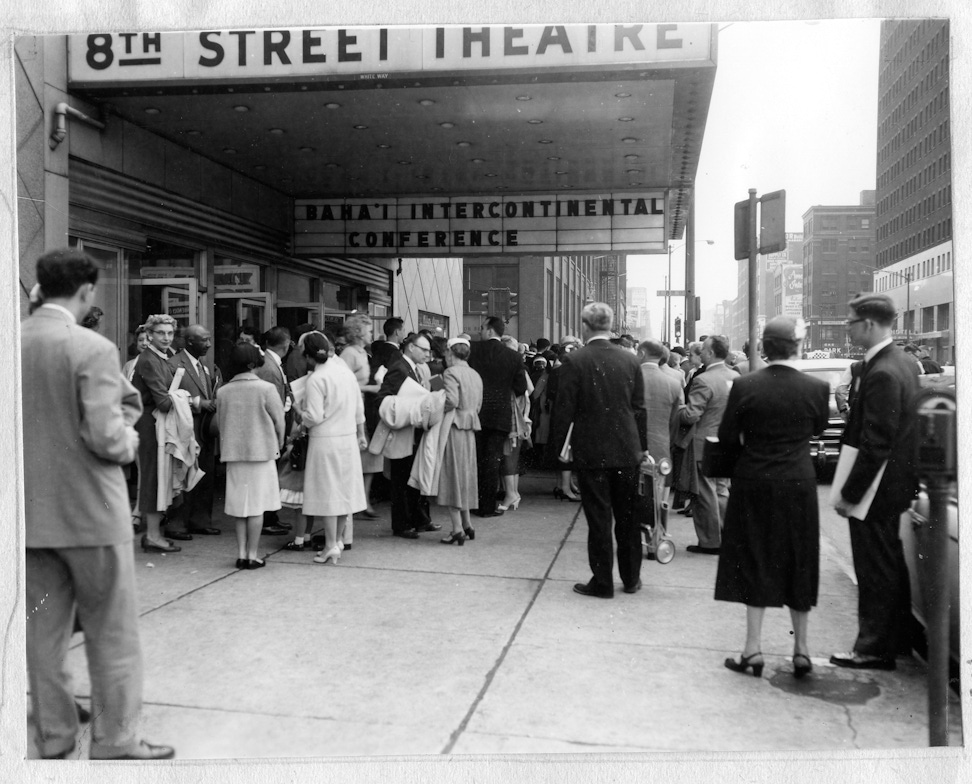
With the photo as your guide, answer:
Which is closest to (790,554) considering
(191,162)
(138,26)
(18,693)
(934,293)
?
(934,293)

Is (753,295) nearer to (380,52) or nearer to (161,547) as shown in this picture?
(380,52)

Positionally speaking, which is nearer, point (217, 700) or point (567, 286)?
point (217, 700)

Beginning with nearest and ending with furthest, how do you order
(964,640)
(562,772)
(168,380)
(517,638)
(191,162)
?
(562,772) → (964,640) → (517,638) → (168,380) → (191,162)

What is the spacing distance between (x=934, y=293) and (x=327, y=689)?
3133mm

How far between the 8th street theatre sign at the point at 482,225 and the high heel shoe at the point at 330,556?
21.5ft

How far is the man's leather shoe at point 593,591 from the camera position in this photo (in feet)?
17.6

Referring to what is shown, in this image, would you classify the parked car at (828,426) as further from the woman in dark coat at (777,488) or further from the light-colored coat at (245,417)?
the light-colored coat at (245,417)

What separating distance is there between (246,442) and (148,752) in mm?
2749

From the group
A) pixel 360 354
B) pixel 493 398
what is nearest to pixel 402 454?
pixel 360 354

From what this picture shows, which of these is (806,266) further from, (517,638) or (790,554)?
(517,638)

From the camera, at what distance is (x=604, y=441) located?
17.8 ft

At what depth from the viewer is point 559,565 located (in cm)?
620

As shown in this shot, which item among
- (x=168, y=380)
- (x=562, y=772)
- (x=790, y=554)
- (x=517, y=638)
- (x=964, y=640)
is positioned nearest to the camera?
(x=562, y=772)

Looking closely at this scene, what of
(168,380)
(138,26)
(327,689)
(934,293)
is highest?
(138,26)
